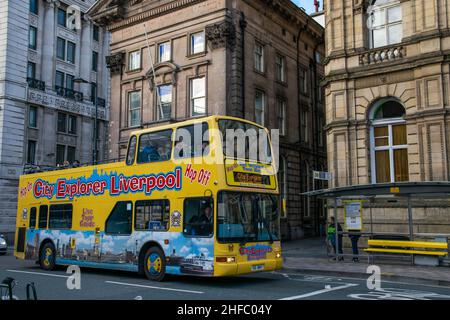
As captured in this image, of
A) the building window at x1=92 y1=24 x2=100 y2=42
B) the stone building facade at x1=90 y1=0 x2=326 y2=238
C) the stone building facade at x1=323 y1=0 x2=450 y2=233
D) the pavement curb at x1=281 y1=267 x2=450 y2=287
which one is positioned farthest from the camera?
the building window at x1=92 y1=24 x2=100 y2=42

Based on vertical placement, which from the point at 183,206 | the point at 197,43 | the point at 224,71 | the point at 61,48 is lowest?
the point at 183,206

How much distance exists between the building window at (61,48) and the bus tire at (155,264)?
34665 mm

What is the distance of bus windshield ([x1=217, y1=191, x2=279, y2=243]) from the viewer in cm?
1266

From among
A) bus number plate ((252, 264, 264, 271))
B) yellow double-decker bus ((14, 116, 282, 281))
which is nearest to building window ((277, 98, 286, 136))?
yellow double-decker bus ((14, 116, 282, 281))

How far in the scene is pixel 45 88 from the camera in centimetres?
4231

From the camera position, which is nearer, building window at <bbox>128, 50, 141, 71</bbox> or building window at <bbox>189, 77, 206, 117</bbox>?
building window at <bbox>189, 77, 206, 117</bbox>

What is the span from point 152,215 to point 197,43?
17.7m

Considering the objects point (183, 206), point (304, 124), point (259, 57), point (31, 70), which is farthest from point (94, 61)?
point (183, 206)

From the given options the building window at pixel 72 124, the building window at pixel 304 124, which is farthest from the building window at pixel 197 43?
the building window at pixel 72 124

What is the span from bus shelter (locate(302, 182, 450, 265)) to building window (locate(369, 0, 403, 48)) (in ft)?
23.6

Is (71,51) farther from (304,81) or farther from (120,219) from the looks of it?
(120,219)

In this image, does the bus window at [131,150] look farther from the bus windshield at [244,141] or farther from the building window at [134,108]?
the building window at [134,108]

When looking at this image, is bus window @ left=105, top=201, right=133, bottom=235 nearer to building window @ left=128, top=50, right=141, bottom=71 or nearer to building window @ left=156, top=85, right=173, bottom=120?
building window @ left=156, top=85, right=173, bottom=120
